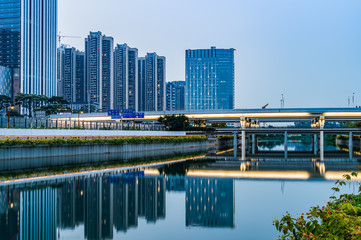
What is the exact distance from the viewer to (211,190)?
23656 millimetres

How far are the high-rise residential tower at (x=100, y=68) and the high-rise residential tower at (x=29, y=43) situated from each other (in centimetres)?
1937

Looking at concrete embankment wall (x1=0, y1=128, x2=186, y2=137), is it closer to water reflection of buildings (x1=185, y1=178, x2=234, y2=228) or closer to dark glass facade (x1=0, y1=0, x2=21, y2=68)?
water reflection of buildings (x1=185, y1=178, x2=234, y2=228)

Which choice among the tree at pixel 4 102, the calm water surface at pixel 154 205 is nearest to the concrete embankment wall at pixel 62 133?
the calm water surface at pixel 154 205

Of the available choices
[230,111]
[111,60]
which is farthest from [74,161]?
[111,60]

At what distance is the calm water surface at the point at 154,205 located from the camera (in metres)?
14.1

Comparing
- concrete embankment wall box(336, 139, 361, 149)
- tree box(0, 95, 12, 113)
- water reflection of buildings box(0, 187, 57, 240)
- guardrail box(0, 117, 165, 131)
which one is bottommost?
concrete embankment wall box(336, 139, 361, 149)

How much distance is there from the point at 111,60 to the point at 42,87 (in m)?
35.3

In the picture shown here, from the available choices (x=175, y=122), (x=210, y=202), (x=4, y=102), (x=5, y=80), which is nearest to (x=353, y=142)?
(x=175, y=122)

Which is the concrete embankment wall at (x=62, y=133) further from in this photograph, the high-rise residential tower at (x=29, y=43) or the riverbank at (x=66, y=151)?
the high-rise residential tower at (x=29, y=43)

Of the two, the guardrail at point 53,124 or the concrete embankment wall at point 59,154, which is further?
the guardrail at point 53,124

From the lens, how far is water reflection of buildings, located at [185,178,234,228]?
15.9 meters

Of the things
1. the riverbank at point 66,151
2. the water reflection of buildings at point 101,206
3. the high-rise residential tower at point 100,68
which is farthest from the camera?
the high-rise residential tower at point 100,68

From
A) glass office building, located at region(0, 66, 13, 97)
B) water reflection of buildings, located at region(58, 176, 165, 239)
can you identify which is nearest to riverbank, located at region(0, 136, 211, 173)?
water reflection of buildings, located at region(58, 176, 165, 239)

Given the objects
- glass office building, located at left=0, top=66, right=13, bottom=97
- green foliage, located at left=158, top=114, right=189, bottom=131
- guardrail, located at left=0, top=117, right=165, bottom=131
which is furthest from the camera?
glass office building, located at left=0, top=66, right=13, bottom=97
